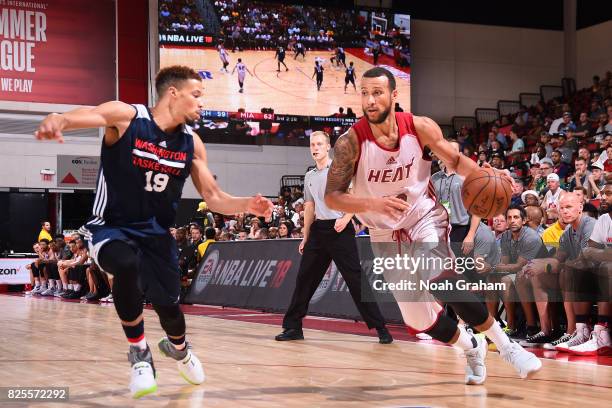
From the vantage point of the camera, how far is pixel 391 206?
4.52 m

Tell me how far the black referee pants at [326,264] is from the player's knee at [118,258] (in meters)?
3.98

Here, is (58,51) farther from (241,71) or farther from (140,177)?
(140,177)

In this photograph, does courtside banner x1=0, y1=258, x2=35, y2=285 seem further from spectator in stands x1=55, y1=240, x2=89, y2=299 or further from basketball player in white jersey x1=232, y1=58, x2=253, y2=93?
basketball player in white jersey x1=232, y1=58, x2=253, y2=93

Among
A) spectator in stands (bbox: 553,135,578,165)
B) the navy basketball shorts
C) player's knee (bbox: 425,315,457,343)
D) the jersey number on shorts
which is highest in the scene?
spectator in stands (bbox: 553,135,578,165)

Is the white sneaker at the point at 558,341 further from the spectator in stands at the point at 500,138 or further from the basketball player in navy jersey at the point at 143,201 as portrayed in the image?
the spectator in stands at the point at 500,138

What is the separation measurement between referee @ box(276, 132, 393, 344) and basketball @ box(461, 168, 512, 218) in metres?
3.12

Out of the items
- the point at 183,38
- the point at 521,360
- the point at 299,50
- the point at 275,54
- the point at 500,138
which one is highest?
the point at 183,38

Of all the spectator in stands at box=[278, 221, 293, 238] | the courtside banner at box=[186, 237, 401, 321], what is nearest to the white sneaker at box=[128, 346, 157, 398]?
the courtside banner at box=[186, 237, 401, 321]

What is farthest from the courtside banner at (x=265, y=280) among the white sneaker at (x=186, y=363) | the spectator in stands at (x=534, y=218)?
the white sneaker at (x=186, y=363)

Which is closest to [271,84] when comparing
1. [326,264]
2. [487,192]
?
[326,264]

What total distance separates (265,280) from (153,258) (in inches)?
307

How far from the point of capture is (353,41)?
22453mm

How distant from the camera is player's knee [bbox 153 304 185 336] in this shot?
5.02m

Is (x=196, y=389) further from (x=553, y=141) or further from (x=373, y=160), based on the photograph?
(x=553, y=141)
